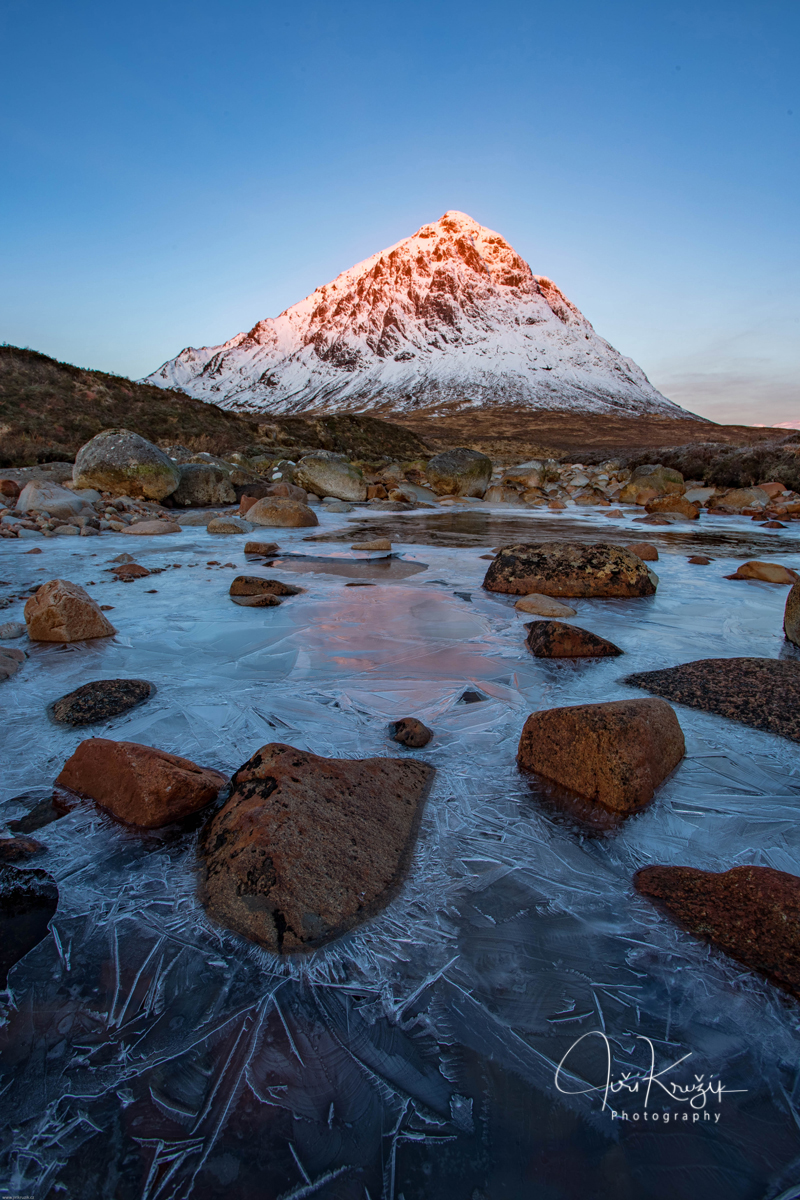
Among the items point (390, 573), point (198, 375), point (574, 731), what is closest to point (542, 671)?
point (574, 731)

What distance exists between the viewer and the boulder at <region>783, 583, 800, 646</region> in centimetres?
359

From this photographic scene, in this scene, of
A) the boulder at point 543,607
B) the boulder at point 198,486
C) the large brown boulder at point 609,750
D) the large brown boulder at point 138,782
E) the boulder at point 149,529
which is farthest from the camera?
the boulder at point 198,486

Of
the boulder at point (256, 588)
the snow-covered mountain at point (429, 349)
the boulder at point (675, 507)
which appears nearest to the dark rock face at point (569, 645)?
the boulder at point (256, 588)

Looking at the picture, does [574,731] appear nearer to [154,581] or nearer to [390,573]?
[390,573]

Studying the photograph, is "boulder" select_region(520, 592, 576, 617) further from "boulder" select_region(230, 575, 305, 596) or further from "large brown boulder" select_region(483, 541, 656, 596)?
"boulder" select_region(230, 575, 305, 596)

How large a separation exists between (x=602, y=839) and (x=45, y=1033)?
1.43 metres

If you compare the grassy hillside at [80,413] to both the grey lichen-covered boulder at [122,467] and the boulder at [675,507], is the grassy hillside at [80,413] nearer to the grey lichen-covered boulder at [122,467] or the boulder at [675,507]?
the grey lichen-covered boulder at [122,467]

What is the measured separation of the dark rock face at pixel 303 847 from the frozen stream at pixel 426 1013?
0.05 m

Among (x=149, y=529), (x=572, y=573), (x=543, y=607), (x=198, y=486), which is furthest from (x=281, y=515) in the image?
(x=543, y=607)

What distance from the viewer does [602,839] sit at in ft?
5.64

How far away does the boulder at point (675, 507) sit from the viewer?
39.0 feet

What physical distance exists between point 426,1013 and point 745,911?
30.3 inches

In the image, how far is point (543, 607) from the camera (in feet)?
14.2

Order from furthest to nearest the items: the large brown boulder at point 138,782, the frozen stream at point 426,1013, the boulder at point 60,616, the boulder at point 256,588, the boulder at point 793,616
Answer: the boulder at point 256,588
the boulder at point 793,616
the boulder at point 60,616
the large brown boulder at point 138,782
the frozen stream at point 426,1013
